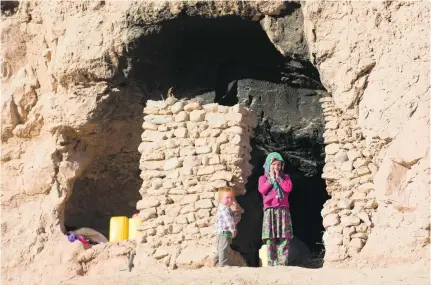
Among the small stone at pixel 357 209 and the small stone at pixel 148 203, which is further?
the small stone at pixel 148 203

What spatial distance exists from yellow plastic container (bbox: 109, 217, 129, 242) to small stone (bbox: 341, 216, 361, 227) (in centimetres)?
238

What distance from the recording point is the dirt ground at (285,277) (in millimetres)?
7090

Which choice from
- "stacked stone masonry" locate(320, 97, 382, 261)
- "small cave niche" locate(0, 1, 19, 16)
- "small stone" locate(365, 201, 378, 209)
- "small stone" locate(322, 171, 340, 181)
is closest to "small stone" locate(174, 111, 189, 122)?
"stacked stone masonry" locate(320, 97, 382, 261)

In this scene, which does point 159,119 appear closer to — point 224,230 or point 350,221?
point 224,230

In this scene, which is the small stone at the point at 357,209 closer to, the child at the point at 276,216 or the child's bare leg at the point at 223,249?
the child at the point at 276,216

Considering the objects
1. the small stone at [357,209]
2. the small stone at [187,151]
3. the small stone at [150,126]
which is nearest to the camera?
the small stone at [357,209]

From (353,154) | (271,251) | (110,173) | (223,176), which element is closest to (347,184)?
(353,154)

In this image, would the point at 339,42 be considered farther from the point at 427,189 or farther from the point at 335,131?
the point at 427,189

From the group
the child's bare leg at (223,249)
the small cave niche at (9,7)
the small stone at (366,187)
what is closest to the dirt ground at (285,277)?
the child's bare leg at (223,249)

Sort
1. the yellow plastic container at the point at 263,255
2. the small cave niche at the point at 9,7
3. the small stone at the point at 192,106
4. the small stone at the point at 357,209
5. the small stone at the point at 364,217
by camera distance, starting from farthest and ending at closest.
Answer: the small cave niche at the point at 9,7 < the yellow plastic container at the point at 263,255 < the small stone at the point at 192,106 < the small stone at the point at 357,209 < the small stone at the point at 364,217

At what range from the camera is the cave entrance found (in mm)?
9000

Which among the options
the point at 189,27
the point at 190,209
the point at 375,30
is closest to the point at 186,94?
the point at 189,27

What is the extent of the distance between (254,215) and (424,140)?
253cm

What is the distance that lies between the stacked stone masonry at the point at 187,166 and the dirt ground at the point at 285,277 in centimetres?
68
